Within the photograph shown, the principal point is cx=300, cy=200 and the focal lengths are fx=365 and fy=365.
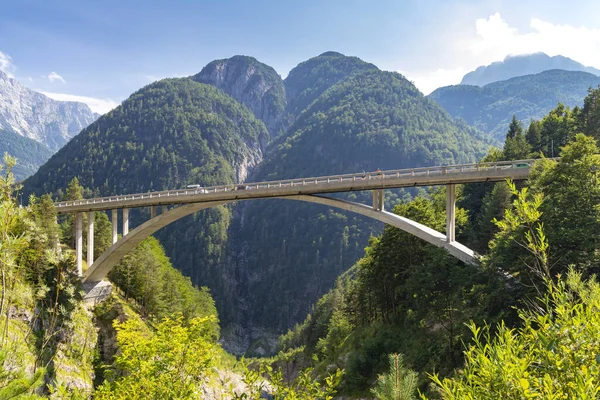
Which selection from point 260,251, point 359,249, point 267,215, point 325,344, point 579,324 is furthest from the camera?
point 267,215

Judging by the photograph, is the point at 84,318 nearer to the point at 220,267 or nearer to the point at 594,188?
the point at 594,188

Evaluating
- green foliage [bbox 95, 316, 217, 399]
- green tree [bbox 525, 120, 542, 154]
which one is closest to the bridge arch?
green foliage [bbox 95, 316, 217, 399]

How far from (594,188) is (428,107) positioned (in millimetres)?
192165

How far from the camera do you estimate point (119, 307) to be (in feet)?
100

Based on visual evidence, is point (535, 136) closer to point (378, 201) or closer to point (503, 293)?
point (378, 201)

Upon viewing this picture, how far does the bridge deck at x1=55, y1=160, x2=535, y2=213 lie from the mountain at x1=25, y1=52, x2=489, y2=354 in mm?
66268

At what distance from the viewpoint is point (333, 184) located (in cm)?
2405

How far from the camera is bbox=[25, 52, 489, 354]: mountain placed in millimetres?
123688

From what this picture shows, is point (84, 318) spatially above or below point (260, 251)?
above

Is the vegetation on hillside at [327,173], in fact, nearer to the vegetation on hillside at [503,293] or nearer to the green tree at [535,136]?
the green tree at [535,136]

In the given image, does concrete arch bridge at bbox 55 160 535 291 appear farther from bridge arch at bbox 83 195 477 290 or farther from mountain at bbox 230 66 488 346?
mountain at bbox 230 66 488 346

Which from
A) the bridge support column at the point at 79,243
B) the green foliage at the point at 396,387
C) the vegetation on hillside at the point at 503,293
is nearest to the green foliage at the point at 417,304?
the vegetation on hillside at the point at 503,293

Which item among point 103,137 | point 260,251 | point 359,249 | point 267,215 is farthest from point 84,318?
point 103,137

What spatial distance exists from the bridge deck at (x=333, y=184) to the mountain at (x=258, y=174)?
217 ft
